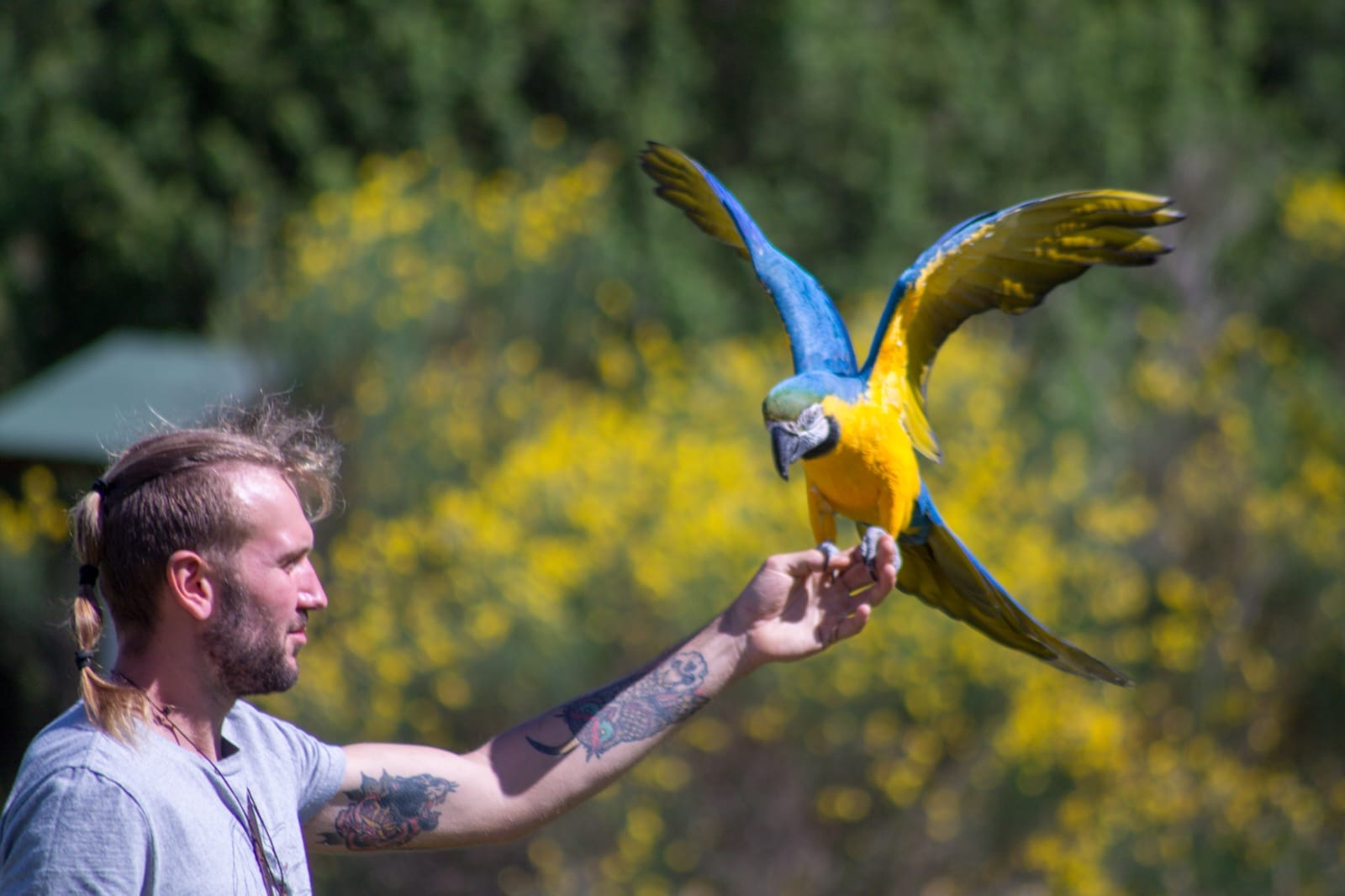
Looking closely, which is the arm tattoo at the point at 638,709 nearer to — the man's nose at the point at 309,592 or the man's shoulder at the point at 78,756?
the man's nose at the point at 309,592

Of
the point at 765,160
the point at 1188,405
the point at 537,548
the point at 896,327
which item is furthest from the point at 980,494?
the point at 765,160

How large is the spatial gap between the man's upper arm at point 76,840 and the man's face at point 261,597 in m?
0.20

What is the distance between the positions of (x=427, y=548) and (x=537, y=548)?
0.67m

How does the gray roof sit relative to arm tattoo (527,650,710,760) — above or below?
below

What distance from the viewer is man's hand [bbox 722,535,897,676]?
1.86 m

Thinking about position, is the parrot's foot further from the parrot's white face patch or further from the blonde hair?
the blonde hair

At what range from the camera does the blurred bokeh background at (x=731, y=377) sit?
15.1 feet

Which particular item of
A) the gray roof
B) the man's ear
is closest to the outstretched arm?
the man's ear

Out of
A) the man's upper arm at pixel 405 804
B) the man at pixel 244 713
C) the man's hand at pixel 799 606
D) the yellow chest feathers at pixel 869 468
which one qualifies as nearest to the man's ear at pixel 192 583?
the man at pixel 244 713

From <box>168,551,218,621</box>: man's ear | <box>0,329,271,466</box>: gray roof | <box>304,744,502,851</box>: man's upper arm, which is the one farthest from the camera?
<box>0,329,271,466</box>: gray roof

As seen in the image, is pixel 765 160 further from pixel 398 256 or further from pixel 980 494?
pixel 980 494

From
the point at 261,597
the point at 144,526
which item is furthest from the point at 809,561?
the point at 144,526

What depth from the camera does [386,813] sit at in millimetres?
1814

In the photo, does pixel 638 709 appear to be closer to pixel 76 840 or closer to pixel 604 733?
pixel 604 733
